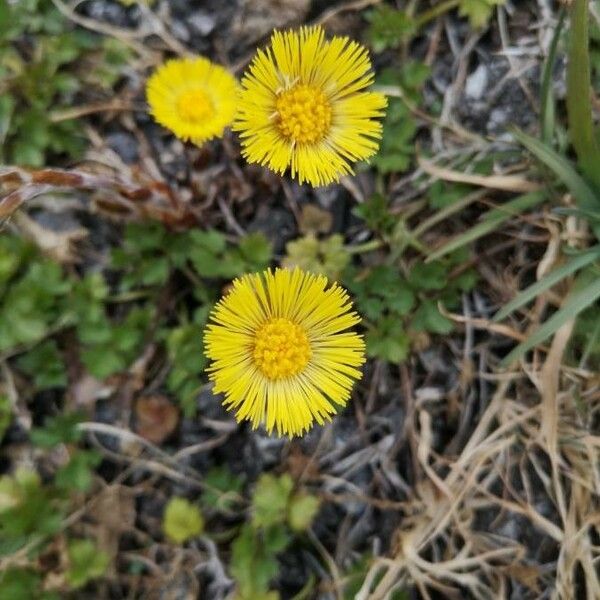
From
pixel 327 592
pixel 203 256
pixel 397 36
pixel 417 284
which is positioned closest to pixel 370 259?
pixel 417 284

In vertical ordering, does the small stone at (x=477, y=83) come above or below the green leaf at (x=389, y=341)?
above

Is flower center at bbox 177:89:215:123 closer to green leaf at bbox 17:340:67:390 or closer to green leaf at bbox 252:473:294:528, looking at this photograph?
green leaf at bbox 17:340:67:390

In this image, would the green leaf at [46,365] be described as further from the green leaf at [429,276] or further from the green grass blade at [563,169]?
the green grass blade at [563,169]

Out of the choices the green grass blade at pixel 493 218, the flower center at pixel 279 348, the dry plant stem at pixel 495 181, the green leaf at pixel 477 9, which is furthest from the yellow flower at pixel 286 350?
the green leaf at pixel 477 9

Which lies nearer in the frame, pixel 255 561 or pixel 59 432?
pixel 255 561

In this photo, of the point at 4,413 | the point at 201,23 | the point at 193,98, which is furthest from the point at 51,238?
the point at 201,23

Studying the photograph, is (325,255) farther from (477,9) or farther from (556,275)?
(477,9)
